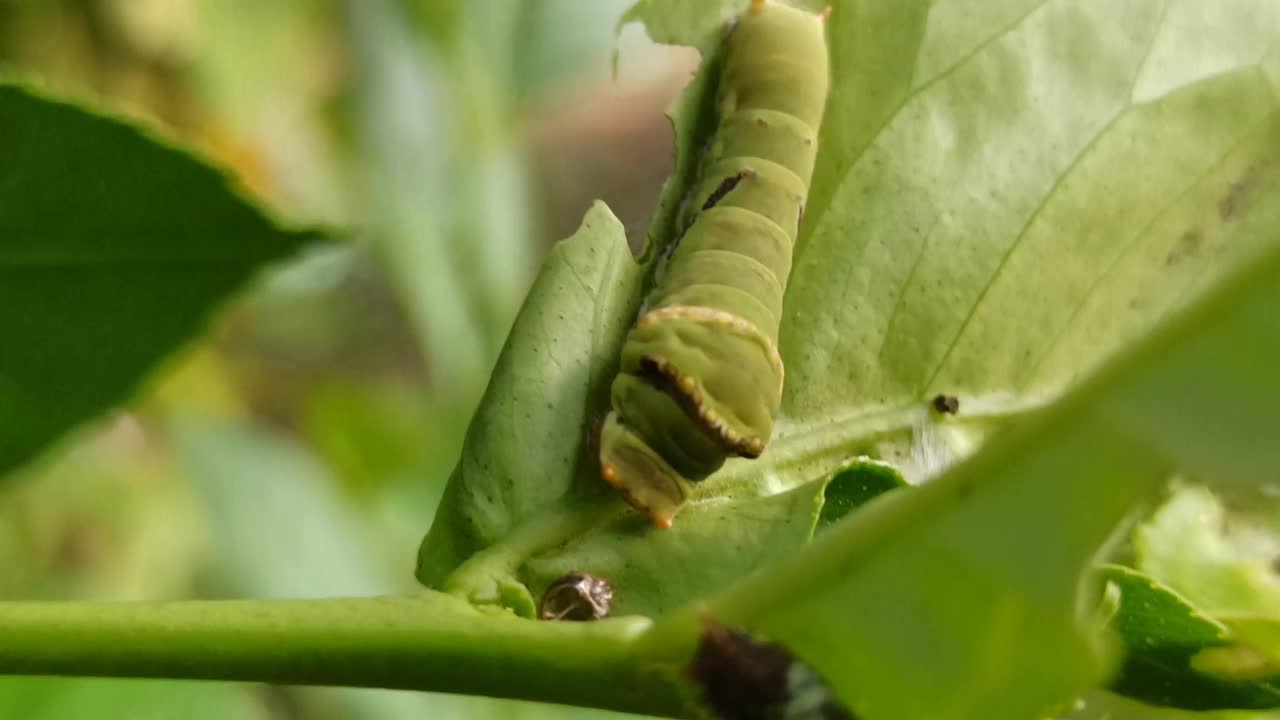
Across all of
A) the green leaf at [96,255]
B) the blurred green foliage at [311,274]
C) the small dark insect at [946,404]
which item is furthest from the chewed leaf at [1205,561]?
the blurred green foliage at [311,274]

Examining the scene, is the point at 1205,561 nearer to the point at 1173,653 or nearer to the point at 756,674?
the point at 1173,653

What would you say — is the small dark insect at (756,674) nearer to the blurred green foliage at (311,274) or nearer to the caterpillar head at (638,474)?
the caterpillar head at (638,474)

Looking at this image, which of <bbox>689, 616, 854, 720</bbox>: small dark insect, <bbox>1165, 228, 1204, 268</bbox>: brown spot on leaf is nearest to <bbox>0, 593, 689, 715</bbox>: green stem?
<bbox>689, 616, 854, 720</bbox>: small dark insect

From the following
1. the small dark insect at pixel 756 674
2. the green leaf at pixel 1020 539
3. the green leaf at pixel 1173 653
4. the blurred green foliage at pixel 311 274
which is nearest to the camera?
the green leaf at pixel 1020 539

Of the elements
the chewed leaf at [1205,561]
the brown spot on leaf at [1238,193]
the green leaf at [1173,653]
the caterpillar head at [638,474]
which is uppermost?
the brown spot on leaf at [1238,193]

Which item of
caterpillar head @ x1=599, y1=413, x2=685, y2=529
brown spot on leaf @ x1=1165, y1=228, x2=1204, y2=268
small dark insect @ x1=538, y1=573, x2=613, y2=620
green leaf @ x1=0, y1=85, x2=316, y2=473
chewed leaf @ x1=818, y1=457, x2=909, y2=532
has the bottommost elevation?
small dark insect @ x1=538, y1=573, x2=613, y2=620

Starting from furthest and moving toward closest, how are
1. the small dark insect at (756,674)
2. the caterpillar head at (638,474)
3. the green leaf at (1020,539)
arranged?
the caterpillar head at (638,474) → the small dark insect at (756,674) → the green leaf at (1020,539)

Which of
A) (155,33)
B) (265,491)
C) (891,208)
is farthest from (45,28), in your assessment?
(891,208)

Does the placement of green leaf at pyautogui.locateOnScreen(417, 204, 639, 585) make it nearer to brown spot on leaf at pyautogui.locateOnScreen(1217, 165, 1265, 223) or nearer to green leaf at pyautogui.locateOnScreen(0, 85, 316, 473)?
green leaf at pyautogui.locateOnScreen(0, 85, 316, 473)
